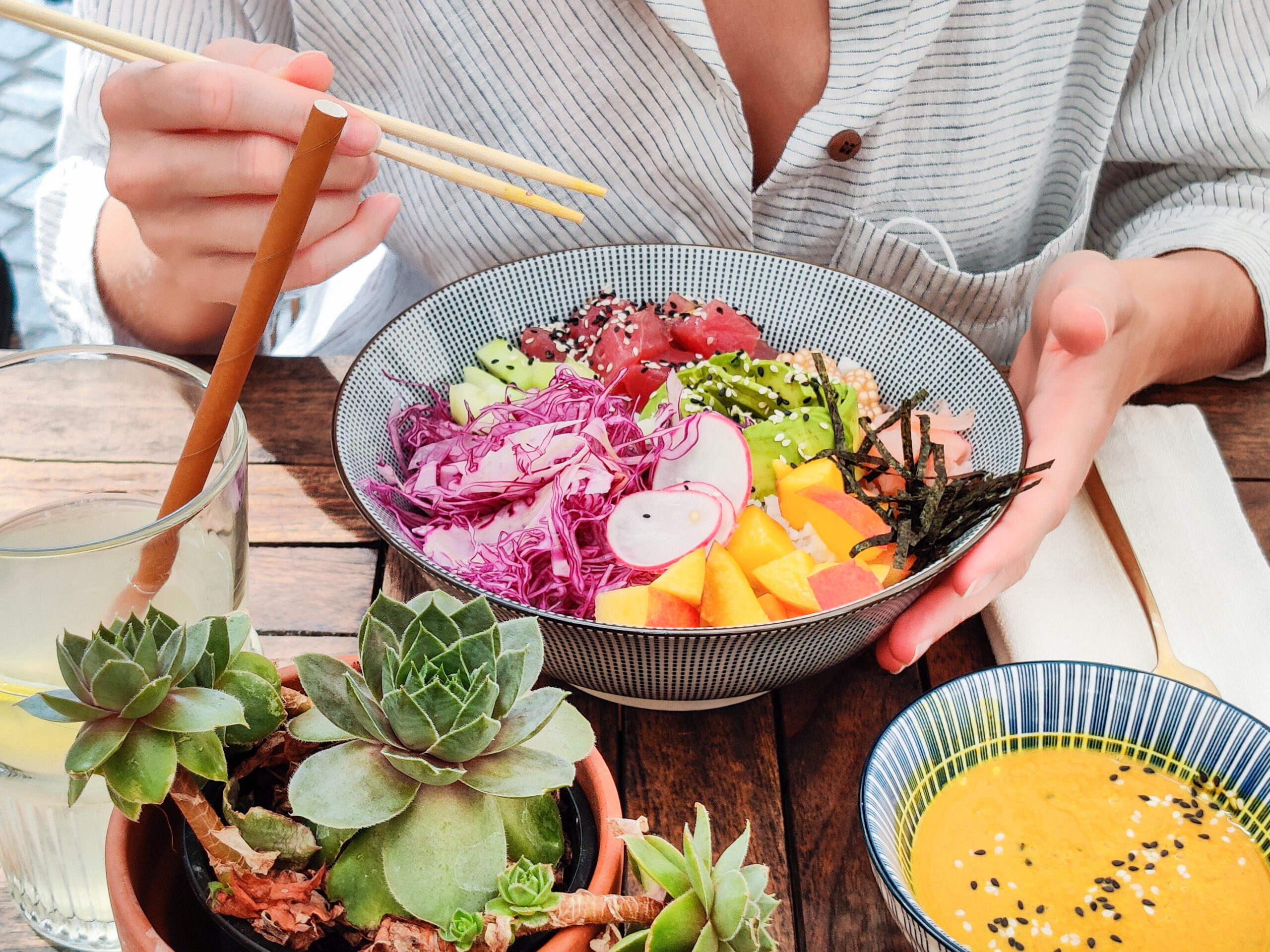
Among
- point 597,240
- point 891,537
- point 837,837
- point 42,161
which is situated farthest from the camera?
point 42,161

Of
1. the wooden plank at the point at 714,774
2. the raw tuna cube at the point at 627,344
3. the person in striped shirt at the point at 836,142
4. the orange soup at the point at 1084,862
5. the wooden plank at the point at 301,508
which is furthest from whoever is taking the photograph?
the person in striped shirt at the point at 836,142

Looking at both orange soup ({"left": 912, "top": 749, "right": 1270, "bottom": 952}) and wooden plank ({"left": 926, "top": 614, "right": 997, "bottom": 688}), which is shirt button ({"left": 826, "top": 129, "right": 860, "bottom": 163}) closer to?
wooden plank ({"left": 926, "top": 614, "right": 997, "bottom": 688})

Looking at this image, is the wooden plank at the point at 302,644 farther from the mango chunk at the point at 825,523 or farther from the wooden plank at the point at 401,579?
the mango chunk at the point at 825,523

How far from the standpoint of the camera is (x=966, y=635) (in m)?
0.96

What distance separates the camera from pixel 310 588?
0.96m

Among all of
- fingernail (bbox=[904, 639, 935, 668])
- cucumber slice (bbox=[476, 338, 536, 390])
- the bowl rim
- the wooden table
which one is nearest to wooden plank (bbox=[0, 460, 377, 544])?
the wooden table

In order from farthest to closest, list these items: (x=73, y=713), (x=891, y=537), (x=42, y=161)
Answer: (x=42, y=161)
(x=891, y=537)
(x=73, y=713)

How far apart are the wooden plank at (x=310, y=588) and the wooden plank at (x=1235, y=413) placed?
973 mm

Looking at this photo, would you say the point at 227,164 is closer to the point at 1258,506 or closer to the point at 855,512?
the point at 855,512

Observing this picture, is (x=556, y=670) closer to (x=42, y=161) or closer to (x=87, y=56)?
(x=87, y=56)

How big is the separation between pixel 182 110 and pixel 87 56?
0.62 meters

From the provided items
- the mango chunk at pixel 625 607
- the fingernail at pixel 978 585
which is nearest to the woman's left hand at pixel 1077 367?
the fingernail at pixel 978 585

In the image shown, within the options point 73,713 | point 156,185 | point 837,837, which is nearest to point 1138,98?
point 837,837

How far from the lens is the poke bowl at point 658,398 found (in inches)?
29.2
